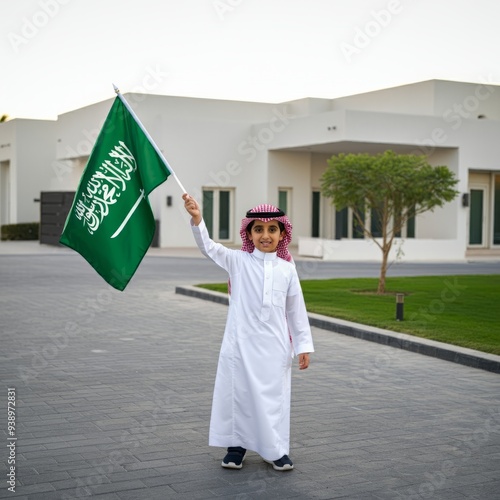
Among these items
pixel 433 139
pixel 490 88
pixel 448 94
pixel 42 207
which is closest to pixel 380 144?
pixel 433 139

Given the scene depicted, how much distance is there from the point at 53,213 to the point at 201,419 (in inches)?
1201

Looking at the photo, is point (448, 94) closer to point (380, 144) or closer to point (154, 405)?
point (380, 144)

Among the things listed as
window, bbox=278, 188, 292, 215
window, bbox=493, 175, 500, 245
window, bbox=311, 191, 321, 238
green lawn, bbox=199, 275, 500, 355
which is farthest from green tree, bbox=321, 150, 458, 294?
window, bbox=311, 191, 321, 238

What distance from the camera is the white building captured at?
29922 mm

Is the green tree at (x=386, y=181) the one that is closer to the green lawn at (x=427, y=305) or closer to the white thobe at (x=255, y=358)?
the green lawn at (x=427, y=305)

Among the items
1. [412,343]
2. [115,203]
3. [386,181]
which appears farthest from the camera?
[386,181]

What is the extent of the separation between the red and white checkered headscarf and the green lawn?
4.58m

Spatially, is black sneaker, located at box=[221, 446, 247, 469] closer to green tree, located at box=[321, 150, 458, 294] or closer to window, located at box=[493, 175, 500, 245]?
green tree, located at box=[321, 150, 458, 294]

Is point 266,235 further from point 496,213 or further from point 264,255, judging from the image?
Result: point 496,213

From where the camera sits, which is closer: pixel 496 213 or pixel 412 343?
pixel 412 343

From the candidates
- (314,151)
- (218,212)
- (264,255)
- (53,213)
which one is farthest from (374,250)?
(264,255)

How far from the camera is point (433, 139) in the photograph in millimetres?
30672

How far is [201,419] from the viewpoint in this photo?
6.61 metres

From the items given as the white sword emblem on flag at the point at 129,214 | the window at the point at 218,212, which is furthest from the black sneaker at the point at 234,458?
the window at the point at 218,212
